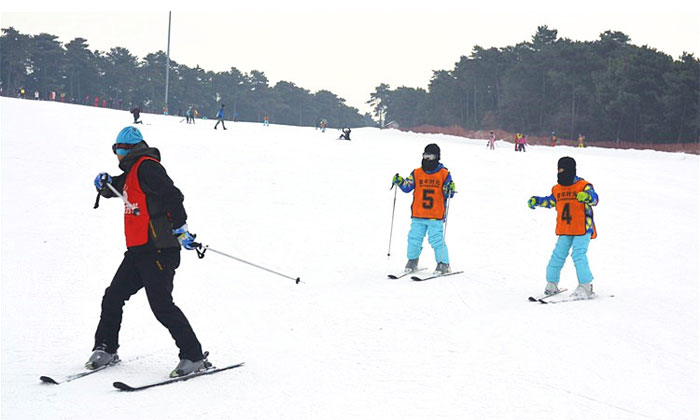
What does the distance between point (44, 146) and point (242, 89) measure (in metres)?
108

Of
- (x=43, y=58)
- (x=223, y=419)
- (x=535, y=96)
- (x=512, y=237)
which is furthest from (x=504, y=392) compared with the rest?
(x=43, y=58)

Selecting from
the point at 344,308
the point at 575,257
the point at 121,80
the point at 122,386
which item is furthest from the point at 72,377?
the point at 121,80

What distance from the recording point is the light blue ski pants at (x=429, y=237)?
924cm

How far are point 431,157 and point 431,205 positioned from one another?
68cm

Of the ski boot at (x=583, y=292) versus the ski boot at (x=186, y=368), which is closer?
the ski boot at (x=186, y=368)

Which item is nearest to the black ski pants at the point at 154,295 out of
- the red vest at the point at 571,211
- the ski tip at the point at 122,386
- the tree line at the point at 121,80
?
the ski tip at the point at 122,386

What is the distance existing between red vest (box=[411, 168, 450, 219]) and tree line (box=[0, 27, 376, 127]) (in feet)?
225

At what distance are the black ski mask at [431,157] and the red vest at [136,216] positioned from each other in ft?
16.4

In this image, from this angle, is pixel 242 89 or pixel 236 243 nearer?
pixel 236 243

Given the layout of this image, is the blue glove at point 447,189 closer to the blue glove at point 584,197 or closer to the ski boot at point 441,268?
the ski boot at point 441,268

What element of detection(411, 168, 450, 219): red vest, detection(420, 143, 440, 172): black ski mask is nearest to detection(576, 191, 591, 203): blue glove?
detection(411, 168, 450, 219): red vest

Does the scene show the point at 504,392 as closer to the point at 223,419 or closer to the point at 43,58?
the point at 223,419

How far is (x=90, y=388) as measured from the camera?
480 centimetres

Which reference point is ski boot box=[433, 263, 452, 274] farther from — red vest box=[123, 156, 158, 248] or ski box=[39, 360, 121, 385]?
red vest box=[123, 156, 158, 248]
